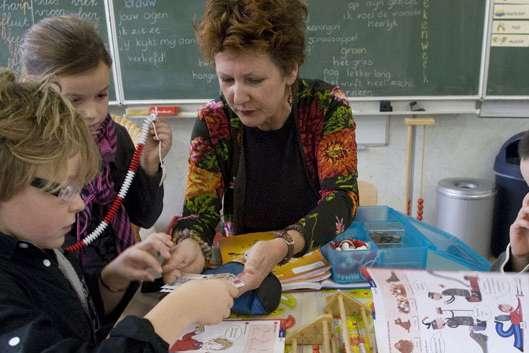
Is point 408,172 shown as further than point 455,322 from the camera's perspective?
Yes

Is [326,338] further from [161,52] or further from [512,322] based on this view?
[161,52]

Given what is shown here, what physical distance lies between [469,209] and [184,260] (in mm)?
2406

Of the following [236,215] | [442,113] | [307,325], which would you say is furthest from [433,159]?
[307,325]

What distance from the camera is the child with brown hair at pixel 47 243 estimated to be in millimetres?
758

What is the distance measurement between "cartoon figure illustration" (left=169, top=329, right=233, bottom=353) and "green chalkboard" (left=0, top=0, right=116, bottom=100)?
2607 mm

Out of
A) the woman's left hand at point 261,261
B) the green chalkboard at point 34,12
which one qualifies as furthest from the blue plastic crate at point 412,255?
the green chalkboard at point 34,12

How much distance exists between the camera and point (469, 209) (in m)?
3.10

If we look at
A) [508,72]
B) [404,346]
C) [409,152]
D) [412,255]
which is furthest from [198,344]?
[508,72]

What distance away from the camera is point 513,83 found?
310 cm

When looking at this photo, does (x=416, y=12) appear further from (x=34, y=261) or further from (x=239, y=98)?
(x=34, y=261)

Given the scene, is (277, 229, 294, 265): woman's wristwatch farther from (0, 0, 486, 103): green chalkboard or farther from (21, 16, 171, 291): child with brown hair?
(0, 0, 486, 103): green chalkboard

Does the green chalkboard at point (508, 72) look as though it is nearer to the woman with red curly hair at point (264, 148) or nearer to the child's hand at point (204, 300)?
the woman with red curly hair at point (264, 148)

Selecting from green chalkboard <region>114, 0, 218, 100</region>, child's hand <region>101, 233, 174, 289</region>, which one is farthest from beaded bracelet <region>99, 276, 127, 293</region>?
green chalkboard <region>114, 0, 218, 100</region>

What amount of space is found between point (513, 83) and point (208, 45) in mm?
2510
